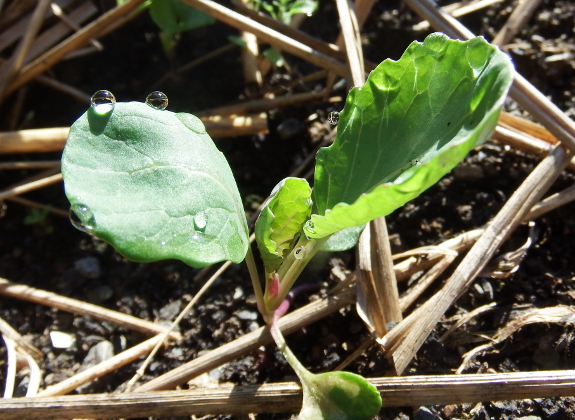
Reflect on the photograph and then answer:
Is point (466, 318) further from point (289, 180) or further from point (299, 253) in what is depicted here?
point (289, 180)

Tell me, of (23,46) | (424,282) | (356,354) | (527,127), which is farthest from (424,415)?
Answer: (23,46)

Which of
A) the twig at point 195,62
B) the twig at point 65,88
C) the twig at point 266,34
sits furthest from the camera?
the twig at point 195,62

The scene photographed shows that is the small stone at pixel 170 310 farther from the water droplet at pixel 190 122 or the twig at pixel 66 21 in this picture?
the twig at pixel 66 21

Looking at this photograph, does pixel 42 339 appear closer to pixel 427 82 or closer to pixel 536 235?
pixel 427 82

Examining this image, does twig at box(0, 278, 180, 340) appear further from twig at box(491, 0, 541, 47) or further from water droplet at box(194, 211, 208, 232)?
twig at box(491, 0, 541, 47)

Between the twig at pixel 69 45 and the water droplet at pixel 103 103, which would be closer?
the water droplet at pixel 103 103

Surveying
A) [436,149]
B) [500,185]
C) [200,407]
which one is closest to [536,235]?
[500,185]

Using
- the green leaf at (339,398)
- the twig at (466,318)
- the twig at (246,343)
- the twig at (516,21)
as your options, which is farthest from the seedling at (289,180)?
the twig at (516,21)
